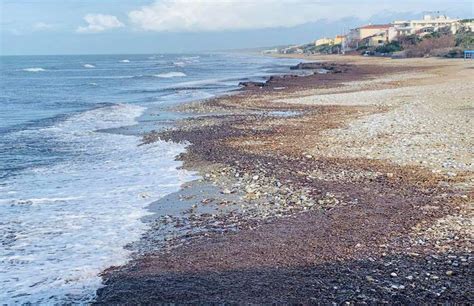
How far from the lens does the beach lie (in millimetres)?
5648

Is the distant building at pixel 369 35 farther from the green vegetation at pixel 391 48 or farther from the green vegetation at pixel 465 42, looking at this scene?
the green vegetation at pixel 465 42

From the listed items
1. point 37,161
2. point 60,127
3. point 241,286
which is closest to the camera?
point 241,286

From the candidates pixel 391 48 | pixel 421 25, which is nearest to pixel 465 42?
pixel 391 48

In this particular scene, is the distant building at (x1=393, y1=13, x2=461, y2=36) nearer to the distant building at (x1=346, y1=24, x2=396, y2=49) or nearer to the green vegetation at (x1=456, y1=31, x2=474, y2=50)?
the distant building at (x1=346, y1=24, x2=396, y2=49)

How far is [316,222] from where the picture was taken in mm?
7816

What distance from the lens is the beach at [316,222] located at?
5.65 m

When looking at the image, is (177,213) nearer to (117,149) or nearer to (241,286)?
(241,286)

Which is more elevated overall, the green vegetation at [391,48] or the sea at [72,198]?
the green vegetation at [391,48]

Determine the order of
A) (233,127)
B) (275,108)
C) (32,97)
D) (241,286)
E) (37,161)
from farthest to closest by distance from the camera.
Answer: (32,97) < (275,108) < (233,127) < (37,161) < (241,286)

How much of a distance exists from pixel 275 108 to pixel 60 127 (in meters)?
9.14

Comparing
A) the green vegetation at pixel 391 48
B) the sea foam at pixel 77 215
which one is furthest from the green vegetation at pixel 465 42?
the sea foam at pixel 77 215

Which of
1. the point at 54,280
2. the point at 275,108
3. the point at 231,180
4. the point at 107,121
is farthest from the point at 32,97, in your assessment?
the point at 54,280

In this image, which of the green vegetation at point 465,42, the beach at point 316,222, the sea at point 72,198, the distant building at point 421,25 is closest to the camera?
the beach at point 316,222

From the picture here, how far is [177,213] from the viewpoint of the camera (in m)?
8.93
